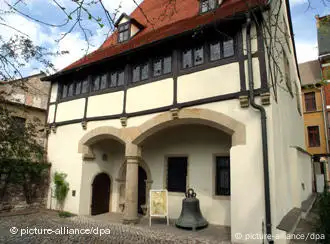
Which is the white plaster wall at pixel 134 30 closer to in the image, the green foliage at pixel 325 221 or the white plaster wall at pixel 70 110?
the white plaster wall at pixel 70 110

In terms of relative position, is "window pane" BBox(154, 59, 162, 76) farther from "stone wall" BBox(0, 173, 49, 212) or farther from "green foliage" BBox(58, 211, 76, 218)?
"stone wall" BBox(0, 173, 49, 212)

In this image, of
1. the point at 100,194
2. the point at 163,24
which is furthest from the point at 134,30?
the point at 100,194

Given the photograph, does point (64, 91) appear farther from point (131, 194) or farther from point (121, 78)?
point (131, 194)

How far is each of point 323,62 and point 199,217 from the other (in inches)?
565

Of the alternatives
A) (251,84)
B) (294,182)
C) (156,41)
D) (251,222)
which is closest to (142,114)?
(156,41)

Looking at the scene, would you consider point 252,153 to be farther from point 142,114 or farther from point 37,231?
point 37,231

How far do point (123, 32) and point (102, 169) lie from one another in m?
5.45

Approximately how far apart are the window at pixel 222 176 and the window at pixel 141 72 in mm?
3405

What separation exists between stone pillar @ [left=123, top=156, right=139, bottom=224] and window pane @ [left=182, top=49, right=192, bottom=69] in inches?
121

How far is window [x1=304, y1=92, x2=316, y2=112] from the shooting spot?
18.6 meters

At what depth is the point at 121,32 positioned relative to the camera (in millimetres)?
10188

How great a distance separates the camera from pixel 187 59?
7.02 m

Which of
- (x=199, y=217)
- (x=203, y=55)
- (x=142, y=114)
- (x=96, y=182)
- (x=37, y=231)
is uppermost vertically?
(x=203, y=55)

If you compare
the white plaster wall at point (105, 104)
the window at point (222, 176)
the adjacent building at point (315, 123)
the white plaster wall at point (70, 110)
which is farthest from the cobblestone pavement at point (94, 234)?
the adjacent building at point (315, 123)
